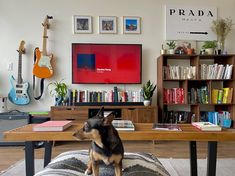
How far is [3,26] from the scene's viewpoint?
11.7 feet

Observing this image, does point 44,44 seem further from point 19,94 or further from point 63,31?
point 19,94

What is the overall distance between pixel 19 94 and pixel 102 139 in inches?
111

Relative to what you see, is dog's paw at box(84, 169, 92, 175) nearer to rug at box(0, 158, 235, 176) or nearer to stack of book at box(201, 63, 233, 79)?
rug at box(0, 158, 235, 176)

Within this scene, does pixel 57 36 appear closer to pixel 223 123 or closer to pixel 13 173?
pixel 13 173

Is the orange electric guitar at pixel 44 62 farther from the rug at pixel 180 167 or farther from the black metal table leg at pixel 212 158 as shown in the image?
the black metal table leg at pixel 212 158

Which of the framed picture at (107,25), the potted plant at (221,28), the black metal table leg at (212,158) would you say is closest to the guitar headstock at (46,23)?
the framed picture at (107,25)

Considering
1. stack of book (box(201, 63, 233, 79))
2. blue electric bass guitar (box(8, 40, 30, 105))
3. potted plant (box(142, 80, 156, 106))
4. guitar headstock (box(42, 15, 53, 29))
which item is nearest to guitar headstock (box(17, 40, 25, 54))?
blue electric bass guitar (box(8, 40, 30, 105))

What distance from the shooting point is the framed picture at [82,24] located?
361cm

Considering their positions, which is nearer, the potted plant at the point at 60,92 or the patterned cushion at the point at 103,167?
the patterned cushion at the point at 103,167

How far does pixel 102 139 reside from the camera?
1081mm

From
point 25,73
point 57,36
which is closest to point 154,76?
point 57,36

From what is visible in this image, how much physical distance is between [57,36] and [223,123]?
3.02 m

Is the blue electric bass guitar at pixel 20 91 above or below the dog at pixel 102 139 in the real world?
above

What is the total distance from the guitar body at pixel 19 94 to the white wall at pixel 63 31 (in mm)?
125
